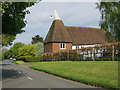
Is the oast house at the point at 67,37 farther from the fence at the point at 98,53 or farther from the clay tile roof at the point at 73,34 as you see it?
the fence at the point at 98,53

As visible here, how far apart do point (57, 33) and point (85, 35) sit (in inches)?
404

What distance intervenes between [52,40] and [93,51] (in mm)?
28979

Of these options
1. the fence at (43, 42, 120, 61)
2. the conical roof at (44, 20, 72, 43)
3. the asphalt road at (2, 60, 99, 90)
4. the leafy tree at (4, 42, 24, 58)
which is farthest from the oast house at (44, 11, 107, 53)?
the leafy tree at (4, 42, 24, 58)

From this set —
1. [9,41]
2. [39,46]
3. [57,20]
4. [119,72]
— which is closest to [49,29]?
[57,20]

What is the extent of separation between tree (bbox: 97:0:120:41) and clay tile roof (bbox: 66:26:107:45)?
69.1 feet

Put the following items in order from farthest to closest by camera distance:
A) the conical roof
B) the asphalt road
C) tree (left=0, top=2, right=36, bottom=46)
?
1. the conical roof
2. tree (left=0, top=2, right=36, bottom=46)
3. the asphalt road

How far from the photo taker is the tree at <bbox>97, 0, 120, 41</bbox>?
3341cm

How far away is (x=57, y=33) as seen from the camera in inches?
2126

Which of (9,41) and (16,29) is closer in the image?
(16,29)

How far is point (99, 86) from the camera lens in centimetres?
1245

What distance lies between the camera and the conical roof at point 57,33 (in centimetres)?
5340

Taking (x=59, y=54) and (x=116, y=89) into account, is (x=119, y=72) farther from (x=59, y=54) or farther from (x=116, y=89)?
(x=59, y=54)

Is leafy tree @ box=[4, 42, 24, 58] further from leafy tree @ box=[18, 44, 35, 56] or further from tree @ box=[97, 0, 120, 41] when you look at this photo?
tree @ box=[97, 0, 120, 41]

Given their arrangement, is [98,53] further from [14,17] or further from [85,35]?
[85,35]
